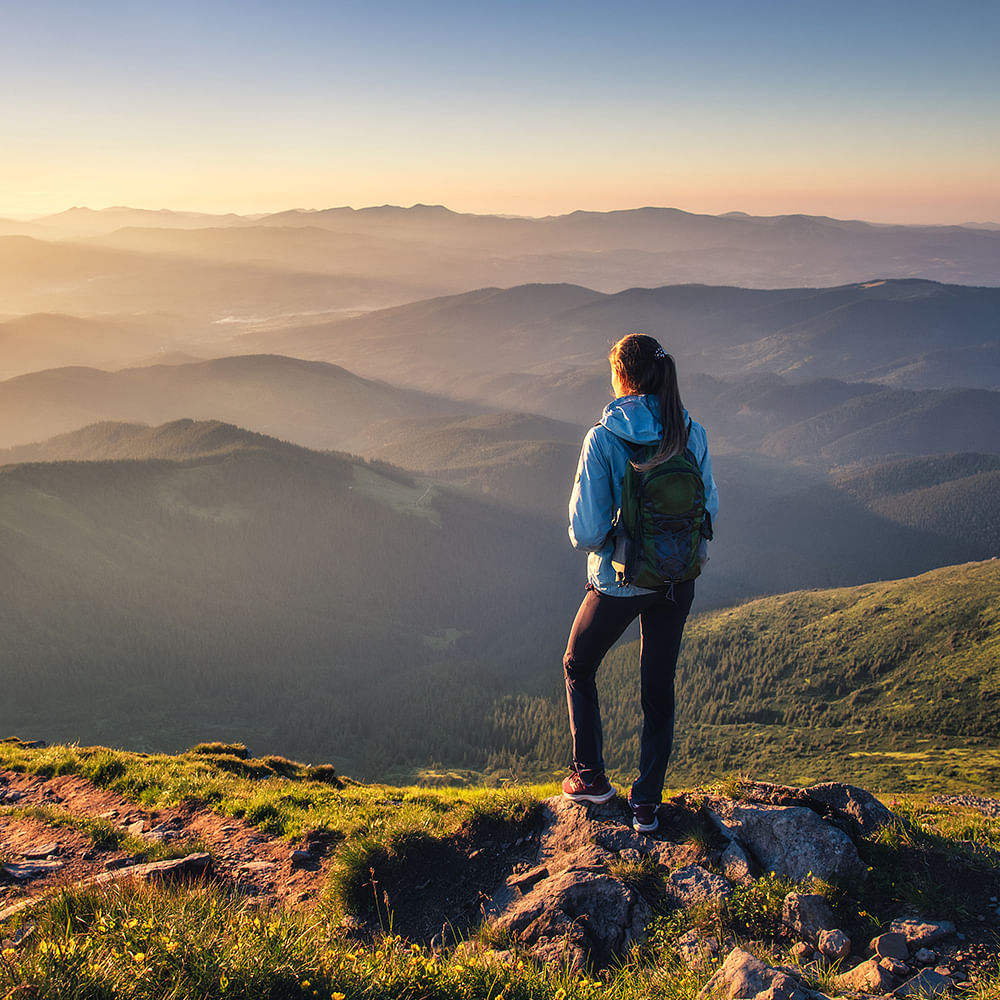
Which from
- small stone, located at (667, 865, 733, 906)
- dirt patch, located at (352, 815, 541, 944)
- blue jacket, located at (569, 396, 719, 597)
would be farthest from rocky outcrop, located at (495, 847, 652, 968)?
blue jacket, located at (569, 396, 719, 597)

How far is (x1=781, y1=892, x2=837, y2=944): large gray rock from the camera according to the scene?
251 inches

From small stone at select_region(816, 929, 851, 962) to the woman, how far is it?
2075 millimetres

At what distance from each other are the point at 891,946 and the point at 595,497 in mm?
4779

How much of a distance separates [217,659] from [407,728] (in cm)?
5556

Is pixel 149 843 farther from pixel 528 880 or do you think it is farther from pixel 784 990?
pixel 784 990

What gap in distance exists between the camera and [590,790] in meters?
8.41

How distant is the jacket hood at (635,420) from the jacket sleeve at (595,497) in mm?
178

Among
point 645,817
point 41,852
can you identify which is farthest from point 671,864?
point 41,852

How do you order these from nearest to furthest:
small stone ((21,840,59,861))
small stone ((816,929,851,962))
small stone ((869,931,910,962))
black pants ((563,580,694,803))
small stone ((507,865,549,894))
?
small stone ((869,931,910,962))
small stone ((816,929,851,962))
black pants ((563,580,694,803))
small stone ((507,865,549,894))
small stone ((21,840,59,861))

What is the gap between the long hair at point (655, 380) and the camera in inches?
273

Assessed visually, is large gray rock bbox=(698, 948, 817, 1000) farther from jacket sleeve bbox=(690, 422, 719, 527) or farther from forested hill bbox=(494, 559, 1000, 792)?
forested hill bbox=(494, 559, 1000, 792)

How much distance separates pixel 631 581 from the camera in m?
6.96

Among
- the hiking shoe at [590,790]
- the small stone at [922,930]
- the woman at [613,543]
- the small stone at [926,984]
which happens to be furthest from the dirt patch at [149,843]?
the small stone at [922,930]

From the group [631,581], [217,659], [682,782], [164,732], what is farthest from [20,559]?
[631,581]
